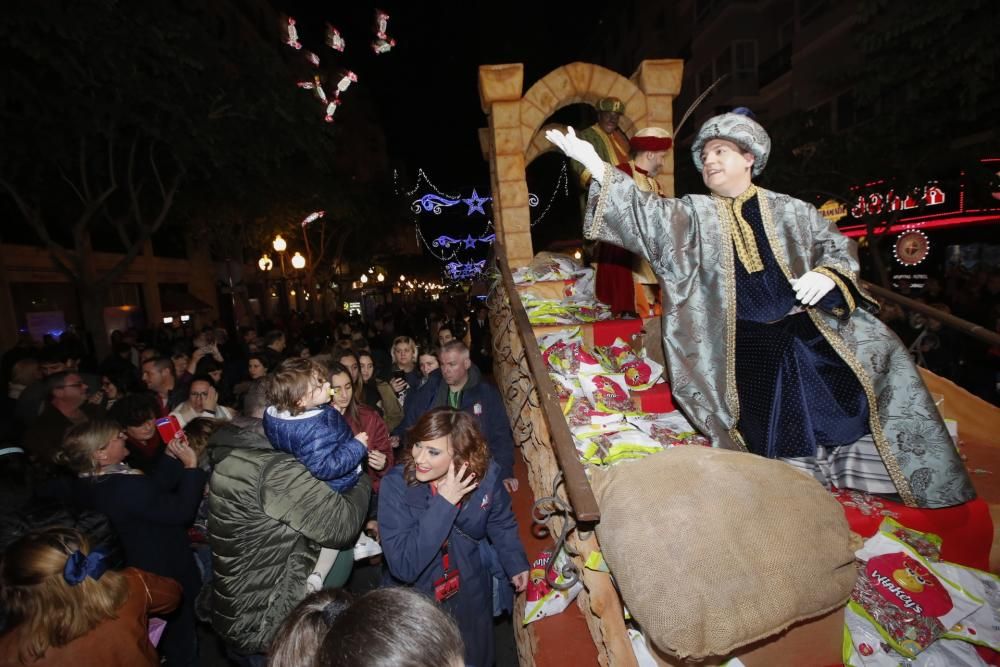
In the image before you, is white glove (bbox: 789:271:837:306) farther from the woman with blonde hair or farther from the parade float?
the woman with blonde hair

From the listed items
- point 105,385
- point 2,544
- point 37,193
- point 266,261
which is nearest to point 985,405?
point 2,544

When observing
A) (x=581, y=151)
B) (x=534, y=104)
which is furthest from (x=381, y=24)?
(x=581, y=151)

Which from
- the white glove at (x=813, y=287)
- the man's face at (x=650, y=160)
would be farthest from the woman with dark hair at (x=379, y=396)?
the white glove at (x=813, y=287)

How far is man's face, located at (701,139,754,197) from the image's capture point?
103 inches

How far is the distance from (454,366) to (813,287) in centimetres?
260

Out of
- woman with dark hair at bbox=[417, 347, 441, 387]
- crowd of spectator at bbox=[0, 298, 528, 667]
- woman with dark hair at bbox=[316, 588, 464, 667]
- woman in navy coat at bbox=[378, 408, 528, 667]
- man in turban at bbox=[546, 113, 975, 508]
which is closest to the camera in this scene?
woman with dark hair at bbox=[316, 588, 464, 667]

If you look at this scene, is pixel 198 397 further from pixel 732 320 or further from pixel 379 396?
pixel 732 320

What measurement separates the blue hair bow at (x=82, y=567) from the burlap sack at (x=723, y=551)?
6.82 feet

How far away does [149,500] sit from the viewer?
275cm

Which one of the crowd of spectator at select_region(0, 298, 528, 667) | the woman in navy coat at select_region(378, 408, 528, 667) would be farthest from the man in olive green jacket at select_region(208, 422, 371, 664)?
the woman in navy coat at select_region(378, 408, 528, 667)

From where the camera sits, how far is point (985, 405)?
3.67 meters

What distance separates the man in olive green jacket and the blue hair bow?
15.8 inches

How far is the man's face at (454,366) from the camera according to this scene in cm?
405

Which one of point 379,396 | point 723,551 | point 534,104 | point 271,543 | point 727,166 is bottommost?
point 379,396
